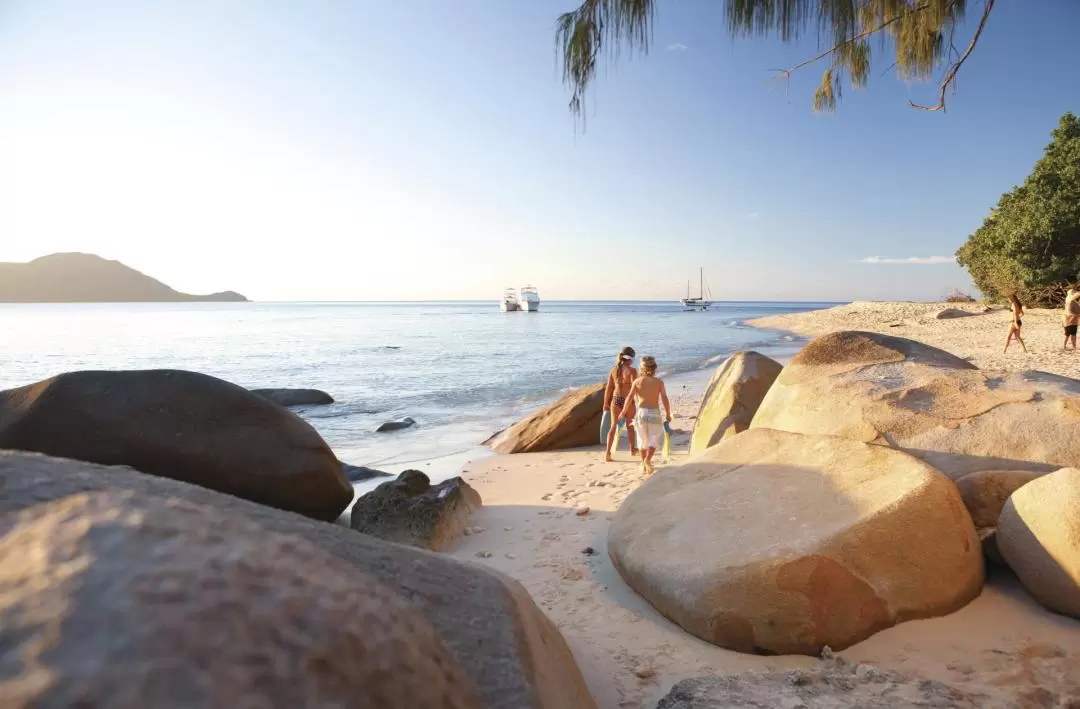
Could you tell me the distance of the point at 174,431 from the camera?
14.5 ft

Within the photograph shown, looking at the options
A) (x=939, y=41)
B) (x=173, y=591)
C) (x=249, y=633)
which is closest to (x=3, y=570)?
(x=173, y=591)

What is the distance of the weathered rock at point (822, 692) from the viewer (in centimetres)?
208

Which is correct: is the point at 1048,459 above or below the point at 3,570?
below

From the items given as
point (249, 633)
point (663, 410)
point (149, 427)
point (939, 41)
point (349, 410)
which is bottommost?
point (349, 410)

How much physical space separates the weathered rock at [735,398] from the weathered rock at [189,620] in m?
5.37

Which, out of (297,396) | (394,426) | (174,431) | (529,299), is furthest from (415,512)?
(529,299)

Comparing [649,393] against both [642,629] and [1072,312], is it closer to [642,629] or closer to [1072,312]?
[642,629]

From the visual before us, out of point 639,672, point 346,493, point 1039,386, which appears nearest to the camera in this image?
point 639,672

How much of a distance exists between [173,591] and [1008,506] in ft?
12.2

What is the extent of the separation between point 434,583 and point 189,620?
0.66 meters

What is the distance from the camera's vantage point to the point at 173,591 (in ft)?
3.27

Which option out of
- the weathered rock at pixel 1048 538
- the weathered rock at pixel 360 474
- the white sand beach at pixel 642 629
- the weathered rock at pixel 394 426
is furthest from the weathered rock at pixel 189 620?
the weathered rock at pixel 394 426

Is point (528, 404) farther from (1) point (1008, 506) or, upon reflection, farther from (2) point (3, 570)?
(2) point (3, 570)

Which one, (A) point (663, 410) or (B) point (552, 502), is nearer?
(B) point (552, 502)
